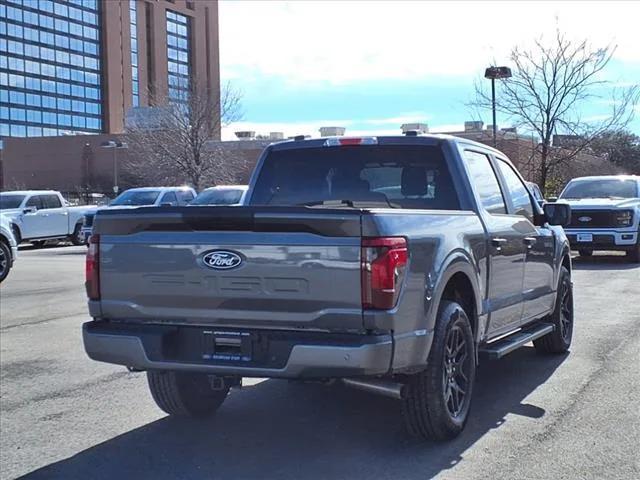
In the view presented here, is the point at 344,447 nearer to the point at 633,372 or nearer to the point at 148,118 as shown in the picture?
the point at 633,372

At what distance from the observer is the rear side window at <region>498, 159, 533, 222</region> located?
6.90 m

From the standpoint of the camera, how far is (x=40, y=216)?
86.4ft

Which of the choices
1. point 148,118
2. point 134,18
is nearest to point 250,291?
point 148,118

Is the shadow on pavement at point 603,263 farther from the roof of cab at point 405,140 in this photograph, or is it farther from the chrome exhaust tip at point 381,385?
the chrome exhaust tip at point 381,385

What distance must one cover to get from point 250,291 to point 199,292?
330 millimetres

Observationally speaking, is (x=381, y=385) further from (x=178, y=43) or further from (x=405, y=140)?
(x=178, y=43)

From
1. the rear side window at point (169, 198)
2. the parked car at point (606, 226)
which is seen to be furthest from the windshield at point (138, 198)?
the parked car at point (606, 226)

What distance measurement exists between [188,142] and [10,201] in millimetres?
19326

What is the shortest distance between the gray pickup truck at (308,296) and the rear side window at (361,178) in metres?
0.06

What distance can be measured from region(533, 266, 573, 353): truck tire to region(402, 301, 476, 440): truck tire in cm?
256

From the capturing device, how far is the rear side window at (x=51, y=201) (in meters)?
26.8

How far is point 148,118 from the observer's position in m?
56.0

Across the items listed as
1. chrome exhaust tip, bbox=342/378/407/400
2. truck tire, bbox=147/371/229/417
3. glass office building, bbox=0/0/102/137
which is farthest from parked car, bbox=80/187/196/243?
glass office building, bbox=0/0/102/137

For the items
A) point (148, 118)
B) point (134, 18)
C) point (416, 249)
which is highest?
point (134, 18)
